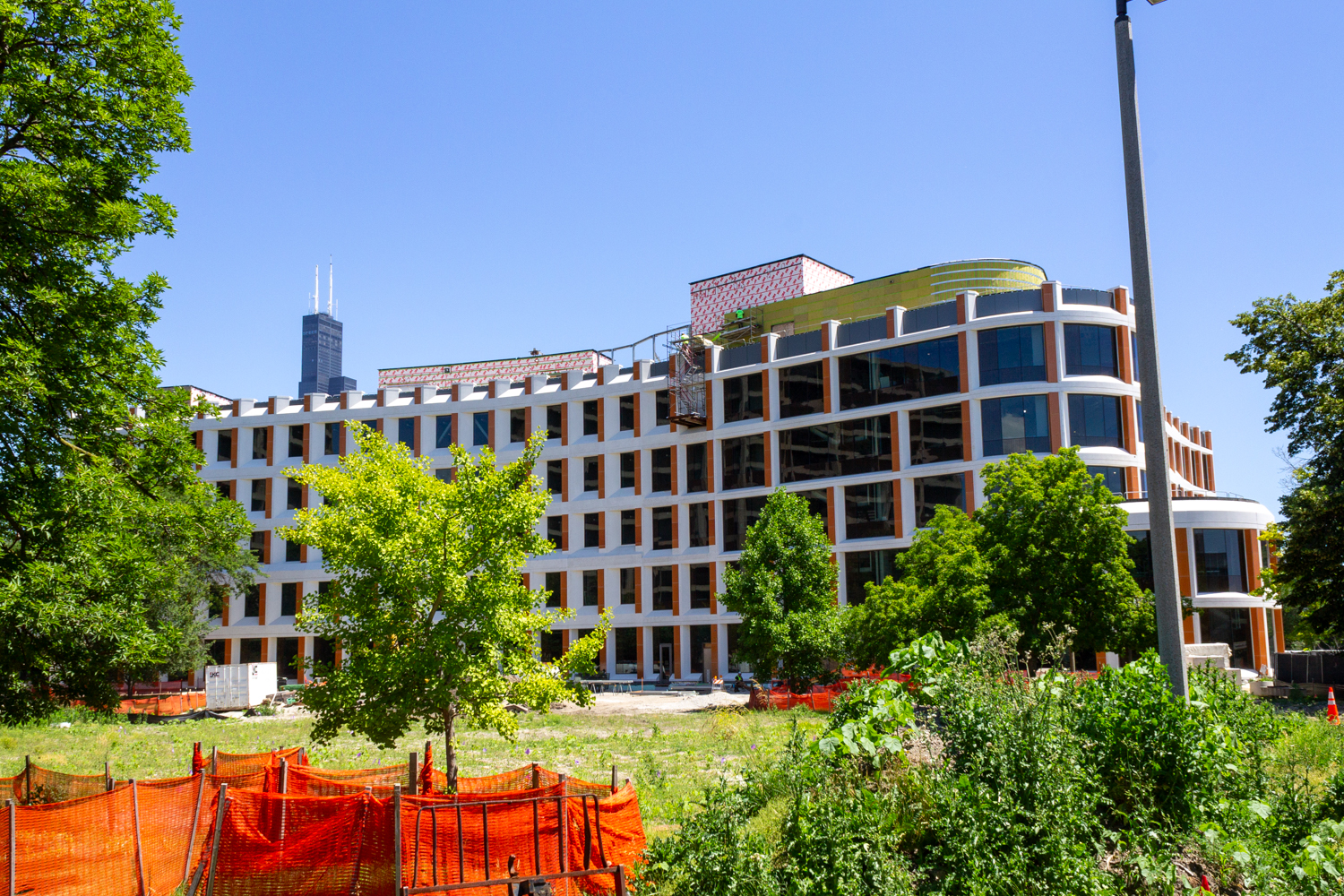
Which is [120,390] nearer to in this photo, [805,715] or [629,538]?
[805,715]

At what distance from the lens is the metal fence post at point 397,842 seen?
10.8 metres

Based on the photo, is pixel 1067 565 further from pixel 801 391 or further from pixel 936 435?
pixel 801 391

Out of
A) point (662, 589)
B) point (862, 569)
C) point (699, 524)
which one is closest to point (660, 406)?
point (699, 524)

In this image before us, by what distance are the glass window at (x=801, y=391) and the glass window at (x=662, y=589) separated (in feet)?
39.3

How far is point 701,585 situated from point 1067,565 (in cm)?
2961

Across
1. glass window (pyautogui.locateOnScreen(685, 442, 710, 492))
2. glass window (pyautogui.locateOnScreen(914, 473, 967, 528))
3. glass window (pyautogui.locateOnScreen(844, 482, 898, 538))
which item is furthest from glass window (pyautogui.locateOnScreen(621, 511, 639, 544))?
glass window (pyautogui.locateOnScreen(914, 473, 967, 528))

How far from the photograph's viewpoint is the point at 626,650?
61.9 meters

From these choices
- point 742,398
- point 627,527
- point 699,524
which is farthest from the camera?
point 627,527

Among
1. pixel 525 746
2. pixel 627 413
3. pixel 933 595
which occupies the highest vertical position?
pixel 627 413

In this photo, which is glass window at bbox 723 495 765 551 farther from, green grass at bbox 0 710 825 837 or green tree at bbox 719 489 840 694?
green grass at bbox 0 710 825 837

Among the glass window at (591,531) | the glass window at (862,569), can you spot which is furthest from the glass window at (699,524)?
the glass window at (862,569)

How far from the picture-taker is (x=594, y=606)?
208 feet

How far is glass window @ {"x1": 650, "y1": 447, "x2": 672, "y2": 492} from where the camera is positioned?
6169 cm

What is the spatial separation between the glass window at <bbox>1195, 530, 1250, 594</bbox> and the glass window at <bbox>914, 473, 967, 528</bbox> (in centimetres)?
1017
